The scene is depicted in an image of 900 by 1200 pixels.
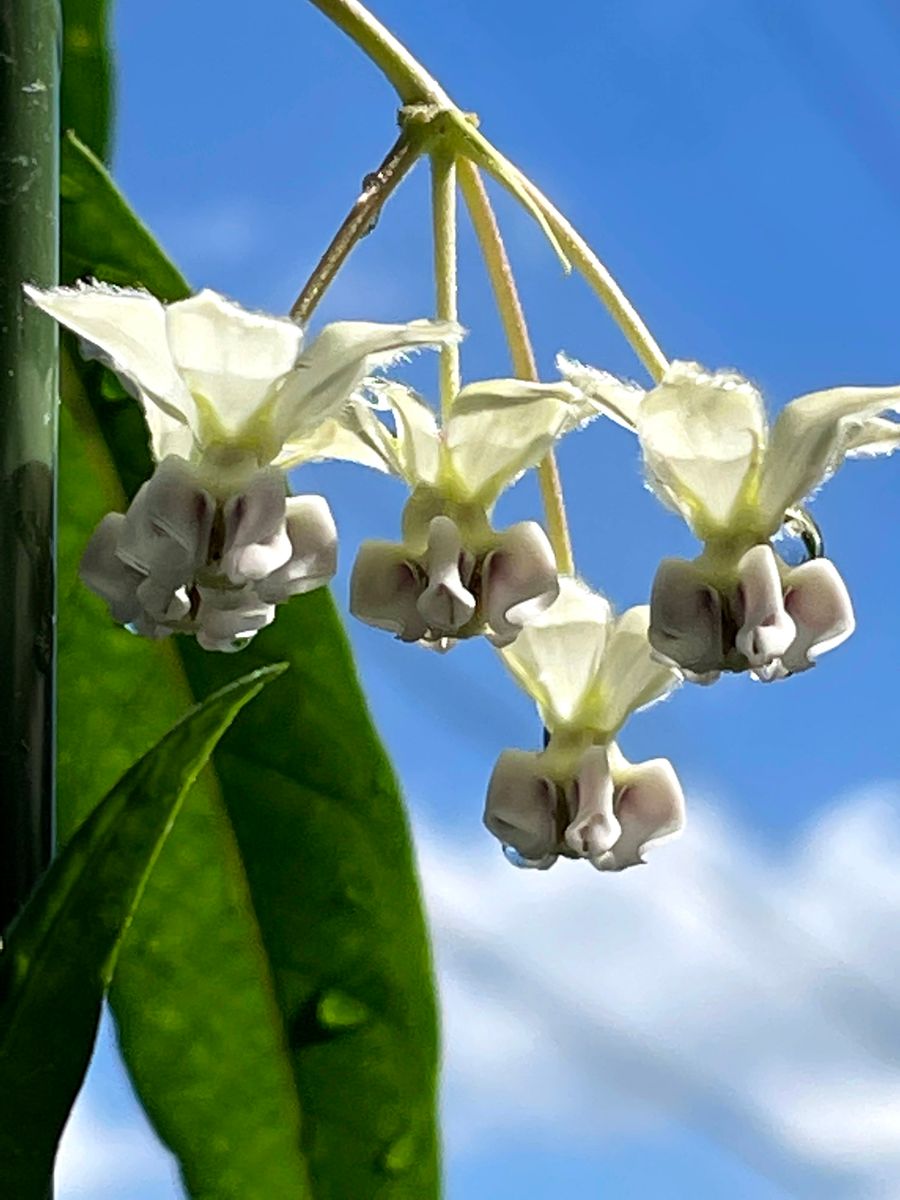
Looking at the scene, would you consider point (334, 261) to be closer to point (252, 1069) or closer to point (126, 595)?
point (126, 595)

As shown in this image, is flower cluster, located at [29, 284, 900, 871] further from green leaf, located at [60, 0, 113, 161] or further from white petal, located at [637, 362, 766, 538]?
green leaf, located at [60, 0, 113, 161]

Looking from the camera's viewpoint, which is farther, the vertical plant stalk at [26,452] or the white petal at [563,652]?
the white petal at [563,652]

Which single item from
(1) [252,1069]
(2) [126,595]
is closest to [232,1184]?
(1) [252,1069]

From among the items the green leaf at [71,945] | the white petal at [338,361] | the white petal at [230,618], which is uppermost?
the white petal at [338,361]

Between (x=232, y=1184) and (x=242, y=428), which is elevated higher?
(x=242, y=428)

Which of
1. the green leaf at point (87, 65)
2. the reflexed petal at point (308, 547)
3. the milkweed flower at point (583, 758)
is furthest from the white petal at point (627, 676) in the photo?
the green leaf at point (87, 65)

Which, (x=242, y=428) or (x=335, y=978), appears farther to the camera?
(x=335, y=978)

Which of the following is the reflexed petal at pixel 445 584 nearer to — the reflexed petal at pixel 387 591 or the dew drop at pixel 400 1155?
the reflexed petal at pixel 387 591

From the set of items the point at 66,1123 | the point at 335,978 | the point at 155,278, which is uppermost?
the point at 155,278
